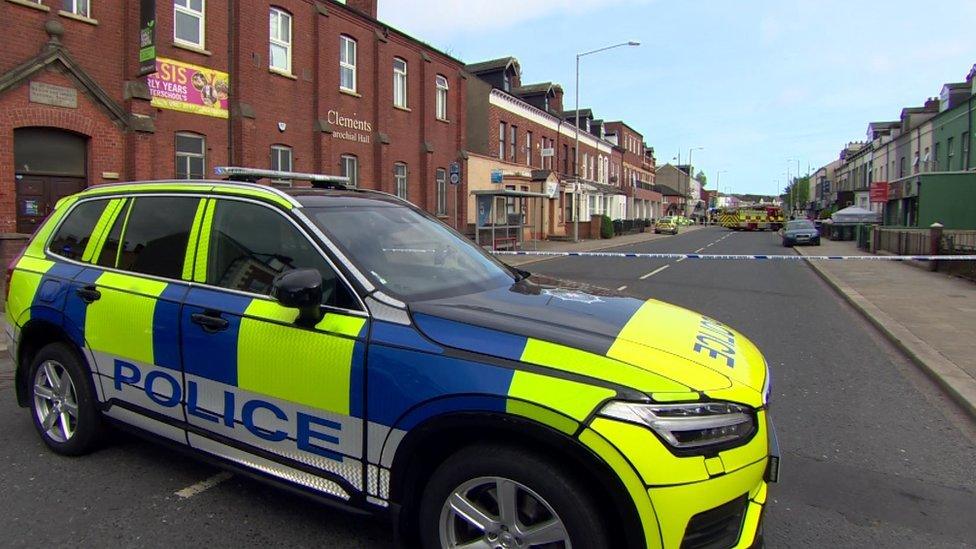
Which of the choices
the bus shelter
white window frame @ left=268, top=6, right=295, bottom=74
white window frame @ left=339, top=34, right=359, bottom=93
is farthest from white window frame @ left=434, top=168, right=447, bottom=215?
white window frame @ left=268, top=6, right=295, bottom=74

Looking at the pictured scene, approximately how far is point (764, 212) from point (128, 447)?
6881 centimetres

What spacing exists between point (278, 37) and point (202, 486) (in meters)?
17.9

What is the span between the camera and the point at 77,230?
422cm

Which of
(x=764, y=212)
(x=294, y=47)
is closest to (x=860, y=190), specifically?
(x=764, y=212)

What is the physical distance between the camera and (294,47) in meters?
19.3

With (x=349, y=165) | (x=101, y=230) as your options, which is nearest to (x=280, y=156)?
(x=349, y=165)

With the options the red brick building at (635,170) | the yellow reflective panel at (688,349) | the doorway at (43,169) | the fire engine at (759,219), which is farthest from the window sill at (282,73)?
the fire engine at (759,219)

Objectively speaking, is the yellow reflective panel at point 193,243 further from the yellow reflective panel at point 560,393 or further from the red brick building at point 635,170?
the red brick building at point 635,170

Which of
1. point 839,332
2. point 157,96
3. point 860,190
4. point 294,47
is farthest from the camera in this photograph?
point 860,190

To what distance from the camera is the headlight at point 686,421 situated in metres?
2.17

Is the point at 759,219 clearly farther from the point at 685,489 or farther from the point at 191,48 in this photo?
the point at 685,489

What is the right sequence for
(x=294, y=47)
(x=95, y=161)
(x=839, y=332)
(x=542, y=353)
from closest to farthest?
(x=542, y=353), (x=839, y=332), (x=95, y=161), (x=294, y=47)

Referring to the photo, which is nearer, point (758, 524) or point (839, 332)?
point (758, 524)

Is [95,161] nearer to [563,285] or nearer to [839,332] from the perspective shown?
[563,285]
